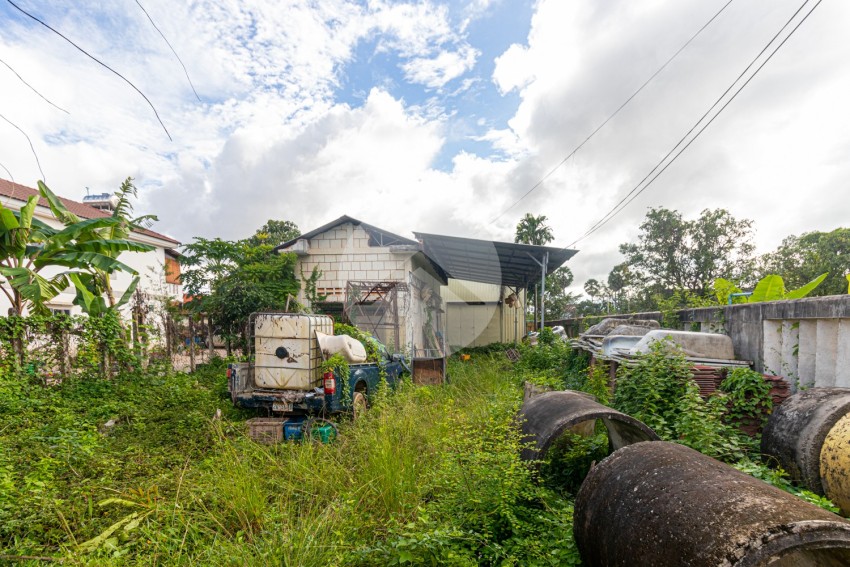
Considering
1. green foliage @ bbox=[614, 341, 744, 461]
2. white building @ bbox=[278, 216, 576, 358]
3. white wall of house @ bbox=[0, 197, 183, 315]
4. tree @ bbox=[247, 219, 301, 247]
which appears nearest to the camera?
green foliage @ bbox=[614, 341, 744, 461]

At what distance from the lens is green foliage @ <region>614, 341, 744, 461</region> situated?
12.3ft

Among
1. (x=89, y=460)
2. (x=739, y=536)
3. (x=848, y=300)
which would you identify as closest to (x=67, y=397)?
(x=89, y=460)

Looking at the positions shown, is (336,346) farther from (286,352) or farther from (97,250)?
(97,250)

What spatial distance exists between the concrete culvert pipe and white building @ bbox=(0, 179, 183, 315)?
1113 cm

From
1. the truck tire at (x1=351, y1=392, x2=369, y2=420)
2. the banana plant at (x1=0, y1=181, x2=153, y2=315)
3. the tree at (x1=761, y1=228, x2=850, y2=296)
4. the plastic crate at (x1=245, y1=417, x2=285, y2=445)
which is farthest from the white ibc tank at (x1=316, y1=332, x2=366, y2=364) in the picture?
the tree at (x1=761, y1=228, x2=850, y2=296)

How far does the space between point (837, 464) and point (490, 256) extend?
11.1 m

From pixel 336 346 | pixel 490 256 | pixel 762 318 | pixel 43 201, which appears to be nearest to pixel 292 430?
pixel 336 346

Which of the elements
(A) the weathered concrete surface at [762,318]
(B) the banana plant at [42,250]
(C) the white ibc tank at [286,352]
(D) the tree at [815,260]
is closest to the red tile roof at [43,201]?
(B) the banana plant at [42,250]

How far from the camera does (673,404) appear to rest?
4.37 meters

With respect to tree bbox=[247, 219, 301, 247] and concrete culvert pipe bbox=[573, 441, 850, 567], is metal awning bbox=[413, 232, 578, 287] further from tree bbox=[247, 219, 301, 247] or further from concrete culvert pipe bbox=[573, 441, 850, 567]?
tree bbox=[247, 219, 301, 247]

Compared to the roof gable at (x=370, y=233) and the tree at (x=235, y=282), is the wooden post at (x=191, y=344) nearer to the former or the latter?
the tree at (x=235, y=282)

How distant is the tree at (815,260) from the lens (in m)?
18.5

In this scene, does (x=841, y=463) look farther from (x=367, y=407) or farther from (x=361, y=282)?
(x=361, y=282)

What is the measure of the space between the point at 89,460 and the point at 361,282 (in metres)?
9.15
